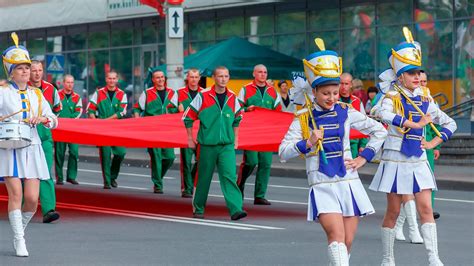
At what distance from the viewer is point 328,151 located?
909cm

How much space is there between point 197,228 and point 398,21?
18926 mm

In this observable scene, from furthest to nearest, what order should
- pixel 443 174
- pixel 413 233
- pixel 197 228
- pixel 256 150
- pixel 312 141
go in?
pixel 443 174 → pixel 256 150 → pixel 197 228 → pixel 413 233 → pixel 312 141

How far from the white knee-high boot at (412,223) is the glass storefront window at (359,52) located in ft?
66.6

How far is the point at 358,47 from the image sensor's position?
33.5 m

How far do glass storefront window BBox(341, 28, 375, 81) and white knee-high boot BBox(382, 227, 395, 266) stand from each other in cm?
2264

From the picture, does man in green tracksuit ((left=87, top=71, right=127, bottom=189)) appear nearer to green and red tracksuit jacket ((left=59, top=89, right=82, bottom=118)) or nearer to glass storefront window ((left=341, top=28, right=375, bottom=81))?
green and red tracksuit jacket ((left=59, top=89, right=82, bottom=118))

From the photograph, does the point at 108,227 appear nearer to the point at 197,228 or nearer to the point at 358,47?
the point at 197,228

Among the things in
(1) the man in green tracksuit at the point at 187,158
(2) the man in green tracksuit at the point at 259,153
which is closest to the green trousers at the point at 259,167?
(2) the man in green tracksuit at the point at 259,153

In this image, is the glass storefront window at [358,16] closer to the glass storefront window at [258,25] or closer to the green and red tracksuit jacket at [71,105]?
the glass storefront window at [258,25]

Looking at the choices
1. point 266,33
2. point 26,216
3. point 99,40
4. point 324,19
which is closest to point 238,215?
point 26,216

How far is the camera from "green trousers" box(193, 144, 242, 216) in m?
14.9

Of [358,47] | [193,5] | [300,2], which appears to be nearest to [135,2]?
[193,5]

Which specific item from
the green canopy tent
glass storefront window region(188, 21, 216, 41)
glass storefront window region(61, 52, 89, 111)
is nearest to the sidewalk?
the green canopy tent

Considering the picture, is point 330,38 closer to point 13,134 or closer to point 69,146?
point 69,146
